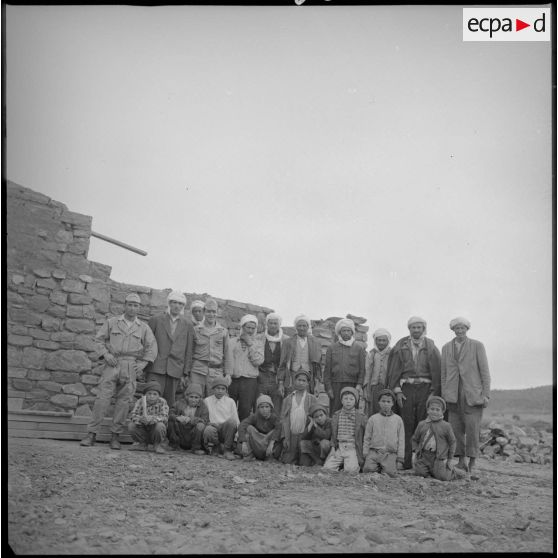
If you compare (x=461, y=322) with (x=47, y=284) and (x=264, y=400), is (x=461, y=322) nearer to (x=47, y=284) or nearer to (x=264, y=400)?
(x=264, y=400)

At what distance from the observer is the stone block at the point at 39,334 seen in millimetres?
7023

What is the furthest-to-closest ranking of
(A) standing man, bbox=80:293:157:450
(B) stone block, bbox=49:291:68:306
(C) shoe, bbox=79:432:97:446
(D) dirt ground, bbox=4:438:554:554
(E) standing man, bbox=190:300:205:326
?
(E) standing man, bbox=190:300:205:326, (B) stone block, bbox=49:291:68:306, (A) standing man, bbox=80:293:157:450, (C) shoe, bbox=79:432:97:446, (D) dirt ground, bbox=4:438:554:554

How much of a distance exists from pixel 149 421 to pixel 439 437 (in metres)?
2.69

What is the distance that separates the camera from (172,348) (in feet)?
22.3

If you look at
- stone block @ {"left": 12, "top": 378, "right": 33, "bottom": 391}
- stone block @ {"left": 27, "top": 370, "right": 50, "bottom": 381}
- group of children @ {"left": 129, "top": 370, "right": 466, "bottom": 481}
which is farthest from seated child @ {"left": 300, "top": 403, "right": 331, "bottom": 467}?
stone block @ {"left": 12, "top": 378, "right": 33, "bottom": 391}

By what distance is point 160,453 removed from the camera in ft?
20.0

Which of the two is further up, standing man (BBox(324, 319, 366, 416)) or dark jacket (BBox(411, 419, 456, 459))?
standing man (BBox(324, 319, 366, 416))

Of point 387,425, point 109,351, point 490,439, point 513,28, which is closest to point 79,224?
point 109,351

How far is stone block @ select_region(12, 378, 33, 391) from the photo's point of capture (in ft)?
22.5

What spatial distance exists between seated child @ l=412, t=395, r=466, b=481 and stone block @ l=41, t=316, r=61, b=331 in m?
3.90

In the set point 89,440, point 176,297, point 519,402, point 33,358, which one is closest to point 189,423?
point 89,440

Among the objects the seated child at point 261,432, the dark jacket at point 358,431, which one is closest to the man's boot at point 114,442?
the seated child at point 261,432

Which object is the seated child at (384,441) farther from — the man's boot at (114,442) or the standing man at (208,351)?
the man's boot at (114,442)

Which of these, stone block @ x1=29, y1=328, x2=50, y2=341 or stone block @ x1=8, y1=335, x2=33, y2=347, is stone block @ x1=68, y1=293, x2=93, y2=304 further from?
stone block @ x1=8, y1=335, x2=33, y2=347
